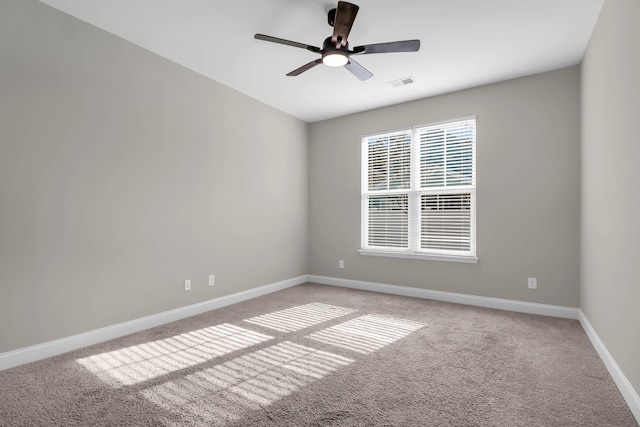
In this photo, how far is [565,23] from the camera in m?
2.74

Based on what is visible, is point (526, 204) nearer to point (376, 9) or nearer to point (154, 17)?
point (376, 9)

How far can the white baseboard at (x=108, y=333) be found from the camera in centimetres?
237

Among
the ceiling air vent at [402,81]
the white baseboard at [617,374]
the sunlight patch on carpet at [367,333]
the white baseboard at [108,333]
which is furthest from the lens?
the ceiling air vent at [402,81]

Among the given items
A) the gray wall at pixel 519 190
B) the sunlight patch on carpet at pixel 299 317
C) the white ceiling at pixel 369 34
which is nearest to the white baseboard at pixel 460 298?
the gray wall at pixel 519 190

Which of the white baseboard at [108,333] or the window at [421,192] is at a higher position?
the window at [421,192]

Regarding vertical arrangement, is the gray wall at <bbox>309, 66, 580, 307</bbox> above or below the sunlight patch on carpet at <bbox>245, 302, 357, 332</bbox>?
above

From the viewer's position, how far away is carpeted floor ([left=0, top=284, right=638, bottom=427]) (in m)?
1.78

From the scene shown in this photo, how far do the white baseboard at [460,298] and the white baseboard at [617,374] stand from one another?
0.53 m

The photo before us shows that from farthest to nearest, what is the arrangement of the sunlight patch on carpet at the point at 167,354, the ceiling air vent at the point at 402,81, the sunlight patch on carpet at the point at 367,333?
the ceiling air vent at the point at 402,81, the sunlight patch on carpet at the point at 367,333, the sunlight patch on carpet at the point at 167,354

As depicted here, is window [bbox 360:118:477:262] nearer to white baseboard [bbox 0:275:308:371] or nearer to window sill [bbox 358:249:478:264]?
window sill [bbox 358:249:478:264]

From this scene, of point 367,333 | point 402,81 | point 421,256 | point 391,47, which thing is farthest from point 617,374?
point 402,81

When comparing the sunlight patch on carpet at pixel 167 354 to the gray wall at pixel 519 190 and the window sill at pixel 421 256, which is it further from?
the gray wall at pixel 519 190

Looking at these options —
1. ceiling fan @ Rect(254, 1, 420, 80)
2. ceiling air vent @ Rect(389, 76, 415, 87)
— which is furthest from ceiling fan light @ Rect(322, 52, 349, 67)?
ceiling air vent @ Rect(389, 76, 415, 87)

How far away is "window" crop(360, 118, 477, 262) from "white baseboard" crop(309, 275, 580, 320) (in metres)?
0.47
